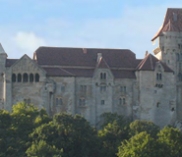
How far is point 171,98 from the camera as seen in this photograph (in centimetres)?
15425

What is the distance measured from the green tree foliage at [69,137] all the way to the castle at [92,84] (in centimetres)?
1383

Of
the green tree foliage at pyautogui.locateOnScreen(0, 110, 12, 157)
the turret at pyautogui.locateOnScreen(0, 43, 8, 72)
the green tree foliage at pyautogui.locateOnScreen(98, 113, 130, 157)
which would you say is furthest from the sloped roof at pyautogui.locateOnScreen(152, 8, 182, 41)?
the green tree foliage at pyautogui.locateOnScreen(0, 110, 12, 157)

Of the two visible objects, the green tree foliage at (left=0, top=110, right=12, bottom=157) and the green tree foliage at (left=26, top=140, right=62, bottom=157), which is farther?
the green tree foliage at (left=0, top=110, right=12, bottom=157)

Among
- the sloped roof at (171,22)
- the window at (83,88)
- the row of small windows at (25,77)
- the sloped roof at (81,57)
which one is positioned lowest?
the window at (83,88)

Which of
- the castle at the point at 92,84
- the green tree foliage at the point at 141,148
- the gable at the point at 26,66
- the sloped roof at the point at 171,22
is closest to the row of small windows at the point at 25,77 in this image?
the castle at the point at 92,84

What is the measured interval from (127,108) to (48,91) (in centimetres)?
1201

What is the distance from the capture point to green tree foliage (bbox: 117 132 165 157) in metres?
126

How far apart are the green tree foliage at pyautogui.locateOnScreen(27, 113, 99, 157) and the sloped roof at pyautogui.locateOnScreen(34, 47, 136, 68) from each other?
18.4m

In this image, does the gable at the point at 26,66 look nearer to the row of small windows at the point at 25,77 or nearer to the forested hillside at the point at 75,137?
the row of small windows at the point at 25,77

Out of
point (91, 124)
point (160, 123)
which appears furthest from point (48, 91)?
point (160, 123)

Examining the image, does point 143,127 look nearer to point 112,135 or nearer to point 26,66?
point 112,135

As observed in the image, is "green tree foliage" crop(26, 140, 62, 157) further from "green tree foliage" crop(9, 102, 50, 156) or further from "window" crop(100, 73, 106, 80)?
"window" crop(100, 73, 106, 80)

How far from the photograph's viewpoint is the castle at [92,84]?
494ft

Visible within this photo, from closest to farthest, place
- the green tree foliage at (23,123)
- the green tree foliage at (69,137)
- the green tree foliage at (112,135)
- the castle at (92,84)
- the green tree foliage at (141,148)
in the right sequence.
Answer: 1. the green tree foliage at (141,148)
2. the green tree foliage at (23,123)
3. the green tree foliage at (69,137)
4. the green tree foliage at (112,135)
5. the castle at (92,84)
